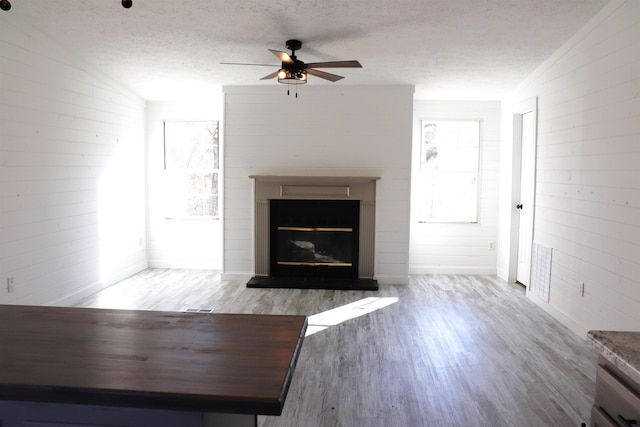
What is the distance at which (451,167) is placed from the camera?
679cm

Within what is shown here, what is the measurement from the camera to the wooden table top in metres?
1.18

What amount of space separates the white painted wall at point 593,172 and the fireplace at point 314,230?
207 cm

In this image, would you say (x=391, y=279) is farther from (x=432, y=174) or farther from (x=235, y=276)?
(x=235, y=276)

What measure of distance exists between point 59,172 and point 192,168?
2.30 meters

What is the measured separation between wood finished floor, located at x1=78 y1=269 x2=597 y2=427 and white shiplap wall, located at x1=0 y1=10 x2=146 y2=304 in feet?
1.69

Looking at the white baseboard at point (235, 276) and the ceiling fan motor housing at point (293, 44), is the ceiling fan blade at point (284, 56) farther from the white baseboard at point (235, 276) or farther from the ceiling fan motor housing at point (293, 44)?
the white baseboard at point (235, 276)

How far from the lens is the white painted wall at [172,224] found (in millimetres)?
6906

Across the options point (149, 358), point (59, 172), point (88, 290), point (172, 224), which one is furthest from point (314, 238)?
point (149, 358)

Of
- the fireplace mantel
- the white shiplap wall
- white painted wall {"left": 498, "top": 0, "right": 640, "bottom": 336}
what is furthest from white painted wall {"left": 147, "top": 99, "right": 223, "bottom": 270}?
white painted wall {"left": 498, "top": 0, "right": 640, "bottom": 336}

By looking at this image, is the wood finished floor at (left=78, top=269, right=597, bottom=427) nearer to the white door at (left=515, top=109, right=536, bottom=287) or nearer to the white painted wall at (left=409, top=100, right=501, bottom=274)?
the white door at (left=515, top=109, right=536, bottom=287)

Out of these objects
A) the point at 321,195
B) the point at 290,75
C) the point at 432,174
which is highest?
the point at 290,75

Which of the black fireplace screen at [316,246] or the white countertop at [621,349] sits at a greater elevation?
the white countertop at [621,349]

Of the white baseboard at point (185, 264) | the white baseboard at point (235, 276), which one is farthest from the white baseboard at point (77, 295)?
the white baseboard at point (235, 276)

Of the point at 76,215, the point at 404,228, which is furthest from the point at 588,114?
the point at 76,215
